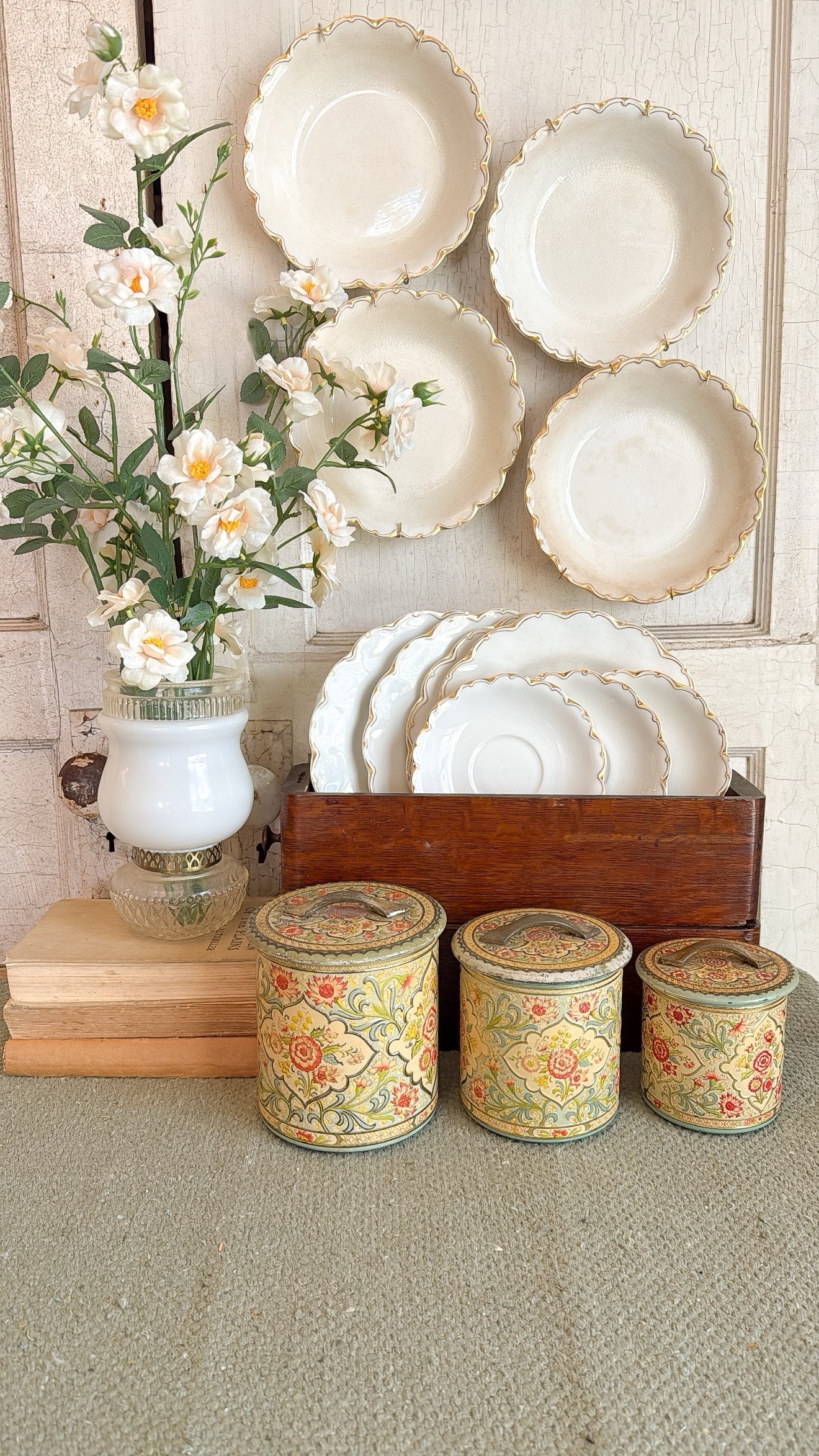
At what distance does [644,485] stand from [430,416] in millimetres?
265

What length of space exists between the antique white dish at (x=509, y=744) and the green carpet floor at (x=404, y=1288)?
0.32 meters

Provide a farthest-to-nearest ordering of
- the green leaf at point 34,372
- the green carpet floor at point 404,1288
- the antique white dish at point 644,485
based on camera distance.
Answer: the antique white dish at point 644,485 < the green leaf at point 34,372 < the green carpet floor at point 404,1288

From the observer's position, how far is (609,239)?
1.12 m

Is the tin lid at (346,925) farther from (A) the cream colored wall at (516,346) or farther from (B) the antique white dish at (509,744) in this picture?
(A) the cream colored wall at (516,346)

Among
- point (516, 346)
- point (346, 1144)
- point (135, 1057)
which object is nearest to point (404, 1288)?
point (346, 1144)

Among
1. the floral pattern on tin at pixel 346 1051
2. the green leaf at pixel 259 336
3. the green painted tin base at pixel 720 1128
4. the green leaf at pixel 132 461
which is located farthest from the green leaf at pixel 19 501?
the green painted tin base at pixel 720 1128

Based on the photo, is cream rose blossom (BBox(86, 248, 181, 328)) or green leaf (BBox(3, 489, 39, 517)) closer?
cream rose blossom (BBox(86, 248, 181, 328))

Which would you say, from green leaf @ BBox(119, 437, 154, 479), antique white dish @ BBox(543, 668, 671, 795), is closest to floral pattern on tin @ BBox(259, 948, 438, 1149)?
antique white dish @ BBox(543, 668, 671, 795)

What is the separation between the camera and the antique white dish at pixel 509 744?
3.38ft

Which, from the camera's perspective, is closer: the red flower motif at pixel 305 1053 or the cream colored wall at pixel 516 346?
the red flower motif at pixel 305 1053

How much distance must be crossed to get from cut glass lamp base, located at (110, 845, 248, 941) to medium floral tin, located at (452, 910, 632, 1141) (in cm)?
30

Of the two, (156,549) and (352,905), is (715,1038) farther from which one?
(156,549)

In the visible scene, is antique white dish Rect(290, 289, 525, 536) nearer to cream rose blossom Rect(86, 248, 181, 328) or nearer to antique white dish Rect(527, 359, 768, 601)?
antique white dish Rect(527, 359, 768, 601)

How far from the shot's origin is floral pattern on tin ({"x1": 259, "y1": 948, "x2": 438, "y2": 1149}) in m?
0.82
